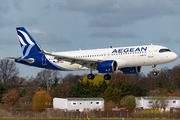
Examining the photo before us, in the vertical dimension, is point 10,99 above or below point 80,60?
below

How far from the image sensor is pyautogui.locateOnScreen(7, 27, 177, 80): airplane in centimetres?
5050

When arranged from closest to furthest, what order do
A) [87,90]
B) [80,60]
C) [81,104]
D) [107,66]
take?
[107,66] < [80,60] < [81,104] < [87,90]

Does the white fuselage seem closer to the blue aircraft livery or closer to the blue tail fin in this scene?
the blue aircraft livery

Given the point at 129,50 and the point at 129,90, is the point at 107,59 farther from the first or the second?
the point at 129,90

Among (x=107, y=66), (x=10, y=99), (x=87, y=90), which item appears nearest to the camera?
(x=107, y=66)

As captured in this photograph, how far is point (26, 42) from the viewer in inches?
2500

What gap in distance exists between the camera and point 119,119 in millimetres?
69500

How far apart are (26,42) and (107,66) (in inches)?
786

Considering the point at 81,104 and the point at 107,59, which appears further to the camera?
the point at 81,104

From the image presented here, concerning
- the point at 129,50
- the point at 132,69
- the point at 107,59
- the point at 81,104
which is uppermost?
the point at 129,50

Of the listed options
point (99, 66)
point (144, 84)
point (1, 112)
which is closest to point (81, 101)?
point (1, 112)

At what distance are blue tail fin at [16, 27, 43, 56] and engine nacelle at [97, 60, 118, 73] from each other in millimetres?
15241

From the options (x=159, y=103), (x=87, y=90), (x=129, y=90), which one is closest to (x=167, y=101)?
(x=159, y=103)

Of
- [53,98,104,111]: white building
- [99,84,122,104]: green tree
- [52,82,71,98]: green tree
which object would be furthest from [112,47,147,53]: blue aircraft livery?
[52,82,71,98]: green tree
